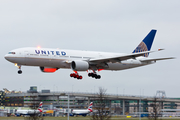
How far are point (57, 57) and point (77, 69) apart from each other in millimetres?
4600

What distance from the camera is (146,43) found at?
260 feet

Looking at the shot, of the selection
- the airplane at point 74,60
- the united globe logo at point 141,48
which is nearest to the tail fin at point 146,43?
the united globe logo at point 141,48

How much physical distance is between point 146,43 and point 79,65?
24.7 m

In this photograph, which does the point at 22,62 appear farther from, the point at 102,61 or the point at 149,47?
the point at 149,47

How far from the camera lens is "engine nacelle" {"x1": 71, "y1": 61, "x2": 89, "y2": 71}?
61200 millimetres

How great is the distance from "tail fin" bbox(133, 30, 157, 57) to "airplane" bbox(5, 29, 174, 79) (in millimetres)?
4691

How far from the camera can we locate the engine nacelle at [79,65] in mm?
61200

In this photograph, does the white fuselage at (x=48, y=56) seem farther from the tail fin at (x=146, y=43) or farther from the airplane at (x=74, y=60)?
the tail fin at (x=146, y=43)

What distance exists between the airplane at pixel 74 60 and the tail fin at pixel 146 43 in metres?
4.69

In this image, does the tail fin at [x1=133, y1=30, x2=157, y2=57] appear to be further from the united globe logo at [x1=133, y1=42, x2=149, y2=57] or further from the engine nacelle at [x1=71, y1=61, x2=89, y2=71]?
the engine nacelle at [x1=71, y1=61, x2=89, y2=71]

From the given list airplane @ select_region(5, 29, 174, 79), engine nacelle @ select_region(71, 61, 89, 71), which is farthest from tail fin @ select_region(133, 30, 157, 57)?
engine nacelle @ select_region(71, 61, 89, 71)

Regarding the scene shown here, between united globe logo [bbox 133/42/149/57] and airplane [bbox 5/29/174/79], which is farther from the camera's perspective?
united globe logo [bbox 133/42/149/57]

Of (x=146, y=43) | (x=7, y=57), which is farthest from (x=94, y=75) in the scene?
(x=7, y=57)

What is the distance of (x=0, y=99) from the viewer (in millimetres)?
198000
